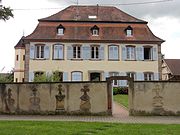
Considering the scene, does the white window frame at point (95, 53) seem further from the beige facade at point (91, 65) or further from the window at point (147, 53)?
the window at point (147, 53)

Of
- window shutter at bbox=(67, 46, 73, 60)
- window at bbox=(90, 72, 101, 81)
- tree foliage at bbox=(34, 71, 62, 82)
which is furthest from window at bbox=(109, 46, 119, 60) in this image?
tree foliage at bbox=(34, 71, 62, 82)

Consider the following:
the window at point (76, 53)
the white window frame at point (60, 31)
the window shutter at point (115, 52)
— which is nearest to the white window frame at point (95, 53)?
the window at point (76, 53)

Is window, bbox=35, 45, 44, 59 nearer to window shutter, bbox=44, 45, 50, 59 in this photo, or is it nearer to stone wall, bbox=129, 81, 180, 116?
window shutter, bbox=44, 45, 50, 59

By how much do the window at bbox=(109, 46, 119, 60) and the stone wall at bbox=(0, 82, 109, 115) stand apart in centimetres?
2272

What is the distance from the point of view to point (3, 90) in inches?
778

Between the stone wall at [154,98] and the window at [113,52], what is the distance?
22601mm

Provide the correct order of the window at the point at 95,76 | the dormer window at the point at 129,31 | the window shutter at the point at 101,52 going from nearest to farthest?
1. the window shutter at the point at 101,52
2. the window at the point at 95,76
3. the dormer window at the point at 129,31

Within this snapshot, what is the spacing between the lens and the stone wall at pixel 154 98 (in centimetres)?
1909

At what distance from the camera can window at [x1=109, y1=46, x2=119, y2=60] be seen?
41.8m

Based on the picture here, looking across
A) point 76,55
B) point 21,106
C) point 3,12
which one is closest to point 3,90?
point 21,106

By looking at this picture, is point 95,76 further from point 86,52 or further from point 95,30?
point 95,30

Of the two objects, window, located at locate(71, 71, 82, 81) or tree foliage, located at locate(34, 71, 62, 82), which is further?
window, located at locate(71, 71, 82, 81)

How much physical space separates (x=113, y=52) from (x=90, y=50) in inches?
118

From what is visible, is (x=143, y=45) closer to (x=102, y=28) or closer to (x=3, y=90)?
(x=102, y=28)
